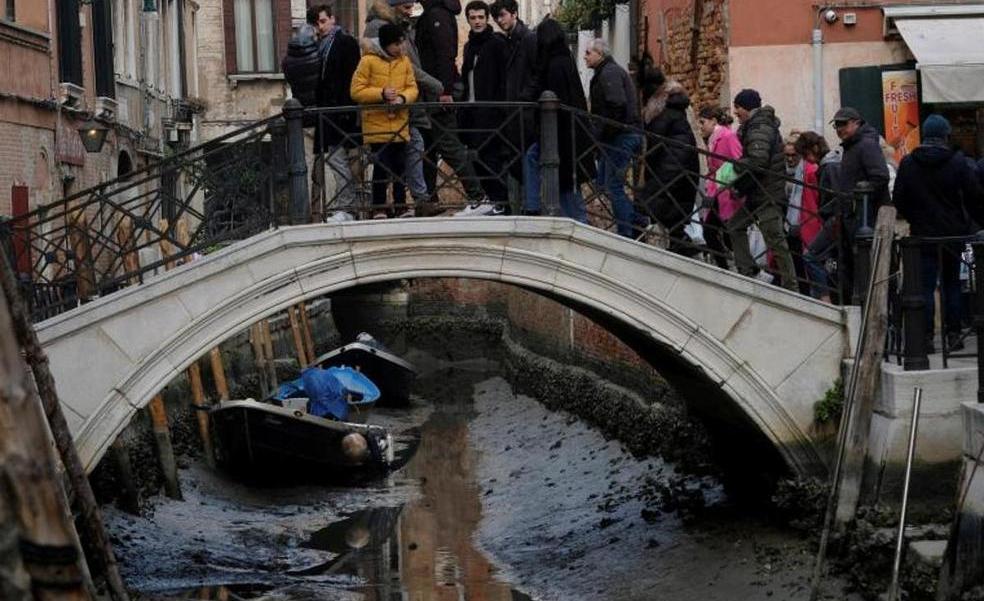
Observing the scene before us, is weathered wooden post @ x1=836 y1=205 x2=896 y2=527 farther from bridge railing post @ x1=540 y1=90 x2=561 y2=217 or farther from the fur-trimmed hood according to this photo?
the fur-trimmed hood

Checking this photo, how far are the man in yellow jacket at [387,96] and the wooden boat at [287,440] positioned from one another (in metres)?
8.69

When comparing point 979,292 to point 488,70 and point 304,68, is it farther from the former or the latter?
point 304,68

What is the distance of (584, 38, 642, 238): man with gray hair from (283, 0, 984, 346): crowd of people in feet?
0.03

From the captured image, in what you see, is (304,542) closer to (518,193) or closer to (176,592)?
(176,592)

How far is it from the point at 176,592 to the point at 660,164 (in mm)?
4643

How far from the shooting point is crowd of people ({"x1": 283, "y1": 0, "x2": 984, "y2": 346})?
13281 mm

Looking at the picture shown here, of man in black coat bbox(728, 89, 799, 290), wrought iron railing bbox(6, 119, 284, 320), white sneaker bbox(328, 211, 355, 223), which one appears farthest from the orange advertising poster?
wrought iron railing bbox(6, 119, 284, 320)

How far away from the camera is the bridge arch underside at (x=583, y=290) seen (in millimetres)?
13164

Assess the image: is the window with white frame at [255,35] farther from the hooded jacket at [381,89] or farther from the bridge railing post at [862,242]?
the bridge railing post at [862,242]

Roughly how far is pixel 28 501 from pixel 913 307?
8.29m

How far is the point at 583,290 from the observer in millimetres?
13516

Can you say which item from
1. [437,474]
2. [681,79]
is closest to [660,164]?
[681,79]

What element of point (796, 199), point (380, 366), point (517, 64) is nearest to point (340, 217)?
point (517, 64)

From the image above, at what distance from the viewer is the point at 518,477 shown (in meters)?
21.6
